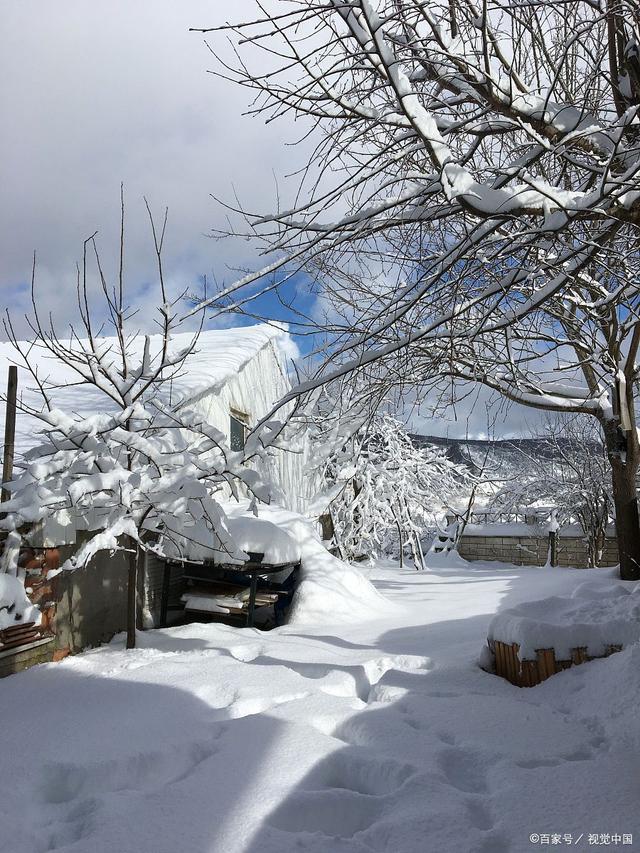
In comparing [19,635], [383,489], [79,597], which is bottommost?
[19,635]

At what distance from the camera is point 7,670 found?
Result: 4727 mm

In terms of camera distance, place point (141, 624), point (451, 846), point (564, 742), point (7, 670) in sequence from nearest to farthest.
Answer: point (451, 846) → point (564, 742) → point (7, 670) → point (141, 624)

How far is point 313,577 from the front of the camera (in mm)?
8602

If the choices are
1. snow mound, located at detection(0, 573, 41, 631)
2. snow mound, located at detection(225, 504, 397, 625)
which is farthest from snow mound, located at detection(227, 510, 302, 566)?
snow mound, located at detection(0, 573, 41, 631)

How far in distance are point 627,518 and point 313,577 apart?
197 inches

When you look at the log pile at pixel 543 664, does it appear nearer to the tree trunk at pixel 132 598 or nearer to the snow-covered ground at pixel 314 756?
the snow-covered ground at pixel 314 756

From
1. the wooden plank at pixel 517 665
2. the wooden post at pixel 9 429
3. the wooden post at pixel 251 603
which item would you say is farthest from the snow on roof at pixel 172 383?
the wooden plank at pixel 517 665

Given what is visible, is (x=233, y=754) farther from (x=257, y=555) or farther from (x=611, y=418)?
(x=611, y=418)

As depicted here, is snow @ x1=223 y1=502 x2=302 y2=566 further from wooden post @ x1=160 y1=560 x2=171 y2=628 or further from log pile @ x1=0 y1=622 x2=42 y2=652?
log pile @ x1=0 y1=622 x2=42 y2=652

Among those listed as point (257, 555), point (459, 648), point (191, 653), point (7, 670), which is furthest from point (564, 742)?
point (257, 555)

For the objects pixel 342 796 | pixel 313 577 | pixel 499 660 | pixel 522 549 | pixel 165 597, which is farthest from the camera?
pixel 522 549

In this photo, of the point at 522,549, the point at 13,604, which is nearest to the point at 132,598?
the point at 13,604

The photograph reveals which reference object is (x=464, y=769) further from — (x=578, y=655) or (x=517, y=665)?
(x=578, y=655)

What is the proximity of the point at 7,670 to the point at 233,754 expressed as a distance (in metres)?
2.64
